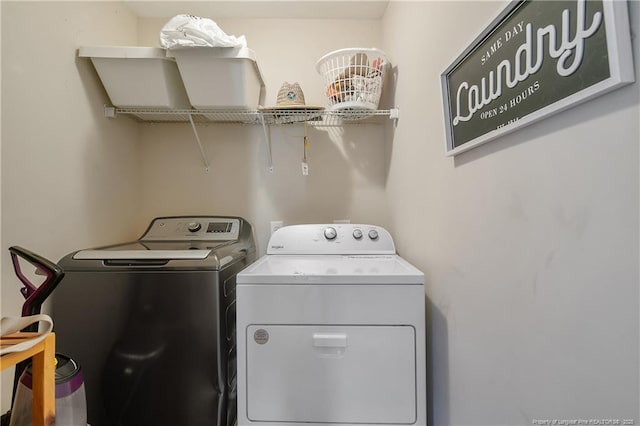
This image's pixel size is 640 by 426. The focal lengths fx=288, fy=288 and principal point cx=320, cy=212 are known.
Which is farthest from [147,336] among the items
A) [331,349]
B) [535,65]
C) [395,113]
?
[395,113]

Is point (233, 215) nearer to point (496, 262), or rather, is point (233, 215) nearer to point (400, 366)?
point (400, 366)

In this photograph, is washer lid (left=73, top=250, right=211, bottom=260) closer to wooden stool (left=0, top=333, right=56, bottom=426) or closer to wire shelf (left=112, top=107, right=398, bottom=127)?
wooden stool (left=0, top=333, right=56, bottom=426)

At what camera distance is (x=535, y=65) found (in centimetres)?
59

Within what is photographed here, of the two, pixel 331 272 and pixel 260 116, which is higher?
pixel 260 116

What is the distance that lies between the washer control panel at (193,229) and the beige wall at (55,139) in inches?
8.1

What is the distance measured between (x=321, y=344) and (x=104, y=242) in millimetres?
1347

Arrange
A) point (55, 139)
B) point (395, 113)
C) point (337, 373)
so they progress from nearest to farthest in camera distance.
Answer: point (337, 373) < point (55, 139) < point (395, 113)

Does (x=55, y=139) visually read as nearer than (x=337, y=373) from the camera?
No

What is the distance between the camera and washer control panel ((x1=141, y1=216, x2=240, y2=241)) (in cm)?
171

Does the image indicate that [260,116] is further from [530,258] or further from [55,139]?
[530,258]

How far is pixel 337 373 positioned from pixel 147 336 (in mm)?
741

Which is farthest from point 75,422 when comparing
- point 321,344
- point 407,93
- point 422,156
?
point 407,93

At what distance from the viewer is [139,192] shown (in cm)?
189

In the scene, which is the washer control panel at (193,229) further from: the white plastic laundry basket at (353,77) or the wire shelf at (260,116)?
the white plastic laundry basket at (353,77)
